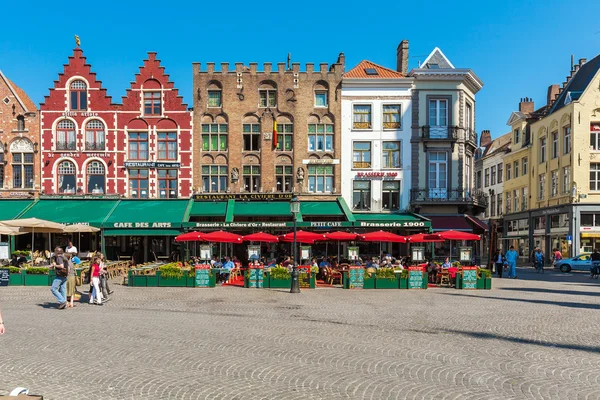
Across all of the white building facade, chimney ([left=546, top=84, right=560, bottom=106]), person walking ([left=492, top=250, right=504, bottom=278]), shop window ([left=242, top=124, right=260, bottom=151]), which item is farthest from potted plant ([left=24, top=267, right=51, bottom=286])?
chimney ([left=546, top=84, right=560, bottom=106])

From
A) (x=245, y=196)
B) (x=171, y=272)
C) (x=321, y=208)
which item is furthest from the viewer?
(x=245, y=196)

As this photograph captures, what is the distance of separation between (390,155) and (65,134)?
65.3 feet

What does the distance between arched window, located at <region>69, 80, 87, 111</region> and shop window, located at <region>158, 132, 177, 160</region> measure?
16.1 ft

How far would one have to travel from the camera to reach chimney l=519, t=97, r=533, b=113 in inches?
2111

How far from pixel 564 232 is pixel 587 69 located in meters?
12.8

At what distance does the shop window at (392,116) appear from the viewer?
34.2 meters

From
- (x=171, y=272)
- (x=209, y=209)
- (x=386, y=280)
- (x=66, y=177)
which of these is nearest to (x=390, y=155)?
(x=209, y=209)

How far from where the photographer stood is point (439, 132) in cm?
3406

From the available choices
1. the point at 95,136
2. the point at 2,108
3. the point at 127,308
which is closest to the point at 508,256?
the point at 127,308

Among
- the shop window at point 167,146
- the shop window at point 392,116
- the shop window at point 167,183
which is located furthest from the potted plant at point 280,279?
the shop window at point 392,116

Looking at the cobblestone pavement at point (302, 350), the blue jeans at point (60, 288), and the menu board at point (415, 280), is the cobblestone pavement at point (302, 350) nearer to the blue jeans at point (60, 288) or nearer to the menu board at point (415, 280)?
the blue jeans at point (60, 288)

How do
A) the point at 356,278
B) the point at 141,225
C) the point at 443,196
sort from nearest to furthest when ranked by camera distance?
the point at 356,278 → the point at 141,225 → the point at 443,196

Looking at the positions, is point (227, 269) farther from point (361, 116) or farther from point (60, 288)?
point (361, 116)

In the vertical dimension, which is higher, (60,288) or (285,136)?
(285,136)
